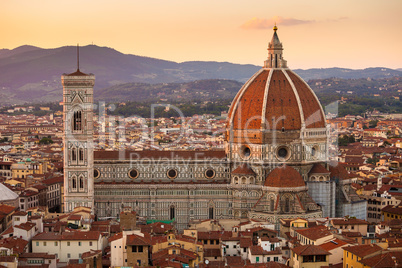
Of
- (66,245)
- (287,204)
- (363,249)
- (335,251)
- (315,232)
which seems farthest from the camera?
(287,204)

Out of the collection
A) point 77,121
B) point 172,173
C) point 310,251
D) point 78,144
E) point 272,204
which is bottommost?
point 310,251

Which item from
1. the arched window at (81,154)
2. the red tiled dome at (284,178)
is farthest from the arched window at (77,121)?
the red tiled dome at (284,178)

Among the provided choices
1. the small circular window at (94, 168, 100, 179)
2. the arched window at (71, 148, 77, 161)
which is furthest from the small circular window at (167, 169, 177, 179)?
the arched window at (71, 148, 77, 161)

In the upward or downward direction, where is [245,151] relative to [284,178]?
upward

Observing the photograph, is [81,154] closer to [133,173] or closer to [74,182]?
[74,182]

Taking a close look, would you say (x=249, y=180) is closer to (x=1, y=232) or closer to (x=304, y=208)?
(x=304, y=208)

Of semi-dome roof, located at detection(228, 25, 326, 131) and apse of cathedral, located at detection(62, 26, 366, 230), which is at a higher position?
semi-dome roof, located at detection(228, 25, 326, 131)

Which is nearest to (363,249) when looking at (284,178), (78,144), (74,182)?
(284,178)

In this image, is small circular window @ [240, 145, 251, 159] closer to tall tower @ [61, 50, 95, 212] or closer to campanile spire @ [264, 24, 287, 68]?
campanile spire @ [264, 24, 287, 68]
